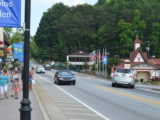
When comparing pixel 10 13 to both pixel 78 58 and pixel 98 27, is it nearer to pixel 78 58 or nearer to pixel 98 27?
pixel 78 58

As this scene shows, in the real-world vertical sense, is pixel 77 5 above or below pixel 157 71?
above

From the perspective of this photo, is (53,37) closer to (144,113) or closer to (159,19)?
(159,19)

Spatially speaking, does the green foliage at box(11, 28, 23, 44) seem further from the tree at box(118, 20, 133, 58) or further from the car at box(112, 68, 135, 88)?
the car at box(112, 68, 135, 88)

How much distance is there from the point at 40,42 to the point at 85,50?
22.6m

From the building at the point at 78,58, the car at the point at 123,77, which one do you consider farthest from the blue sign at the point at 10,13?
the building at the point at 78,58

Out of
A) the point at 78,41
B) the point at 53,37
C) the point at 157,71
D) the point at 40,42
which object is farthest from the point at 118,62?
the point at 40,42

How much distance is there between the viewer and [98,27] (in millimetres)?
108938

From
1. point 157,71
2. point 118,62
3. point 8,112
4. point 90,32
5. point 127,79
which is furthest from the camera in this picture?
point 90,32

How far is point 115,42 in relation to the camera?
9462cm

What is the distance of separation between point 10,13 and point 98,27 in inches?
4013

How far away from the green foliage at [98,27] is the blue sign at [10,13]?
81.9 metres

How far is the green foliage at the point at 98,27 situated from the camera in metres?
92.2

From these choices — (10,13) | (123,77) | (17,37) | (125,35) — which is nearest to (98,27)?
(125,35)

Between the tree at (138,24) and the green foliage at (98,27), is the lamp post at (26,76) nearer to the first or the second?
the green foliage at (98,27)
